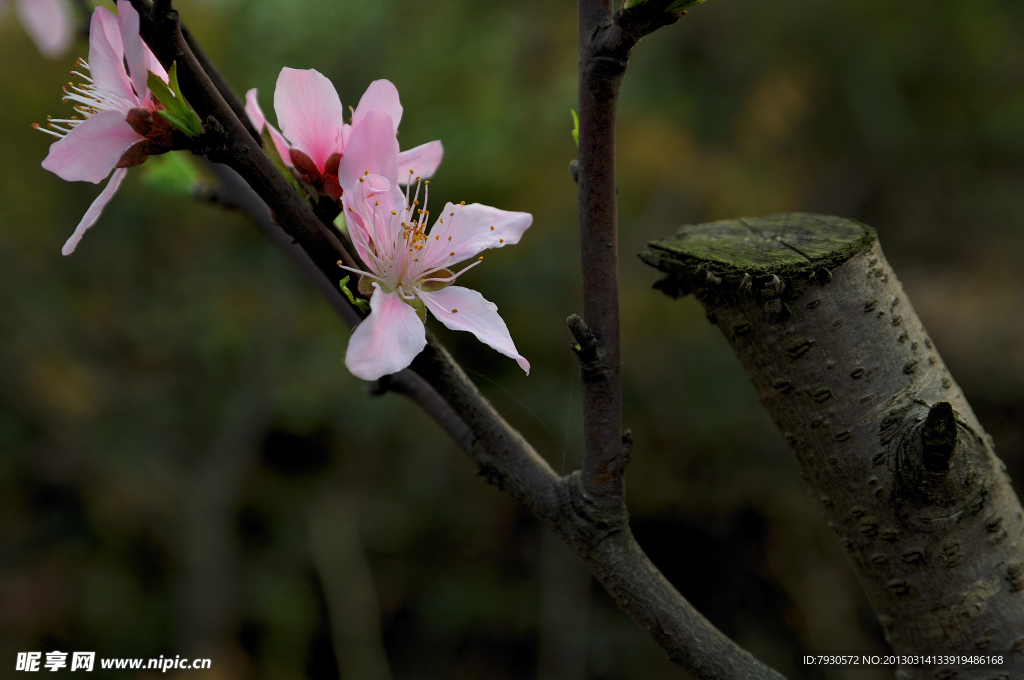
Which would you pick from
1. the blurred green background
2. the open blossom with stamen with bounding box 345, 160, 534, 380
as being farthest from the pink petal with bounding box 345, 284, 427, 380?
the blurred green background

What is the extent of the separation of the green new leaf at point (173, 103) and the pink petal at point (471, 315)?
20 centimetres

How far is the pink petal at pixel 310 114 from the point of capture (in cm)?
48

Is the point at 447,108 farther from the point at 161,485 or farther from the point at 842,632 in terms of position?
the point at 842,632

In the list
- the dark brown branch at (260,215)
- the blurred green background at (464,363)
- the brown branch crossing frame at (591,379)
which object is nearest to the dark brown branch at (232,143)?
the brown branch crossing frame at (591,379)

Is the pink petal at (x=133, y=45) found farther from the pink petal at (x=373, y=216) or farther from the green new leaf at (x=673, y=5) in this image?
the green new leaf at (x=673, y=5)

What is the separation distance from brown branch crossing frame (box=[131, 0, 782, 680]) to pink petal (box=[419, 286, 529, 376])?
0.03m

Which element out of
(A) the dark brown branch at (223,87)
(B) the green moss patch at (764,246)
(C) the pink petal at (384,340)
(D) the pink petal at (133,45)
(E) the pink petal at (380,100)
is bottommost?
(C) the pink petal at (384,340)

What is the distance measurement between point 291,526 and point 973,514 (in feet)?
10.9

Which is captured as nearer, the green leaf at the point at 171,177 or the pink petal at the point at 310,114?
the pink petal at the point at 310,114

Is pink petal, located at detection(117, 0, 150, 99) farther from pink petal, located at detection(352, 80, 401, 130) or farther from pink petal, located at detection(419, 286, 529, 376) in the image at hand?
pink petal, located at detection(419, 286, 529, 376)

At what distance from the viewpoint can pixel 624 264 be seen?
118 inches

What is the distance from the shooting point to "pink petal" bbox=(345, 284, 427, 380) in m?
0.39

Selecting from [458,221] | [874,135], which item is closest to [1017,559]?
[458,221]

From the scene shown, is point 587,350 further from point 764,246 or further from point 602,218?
point 764,246
